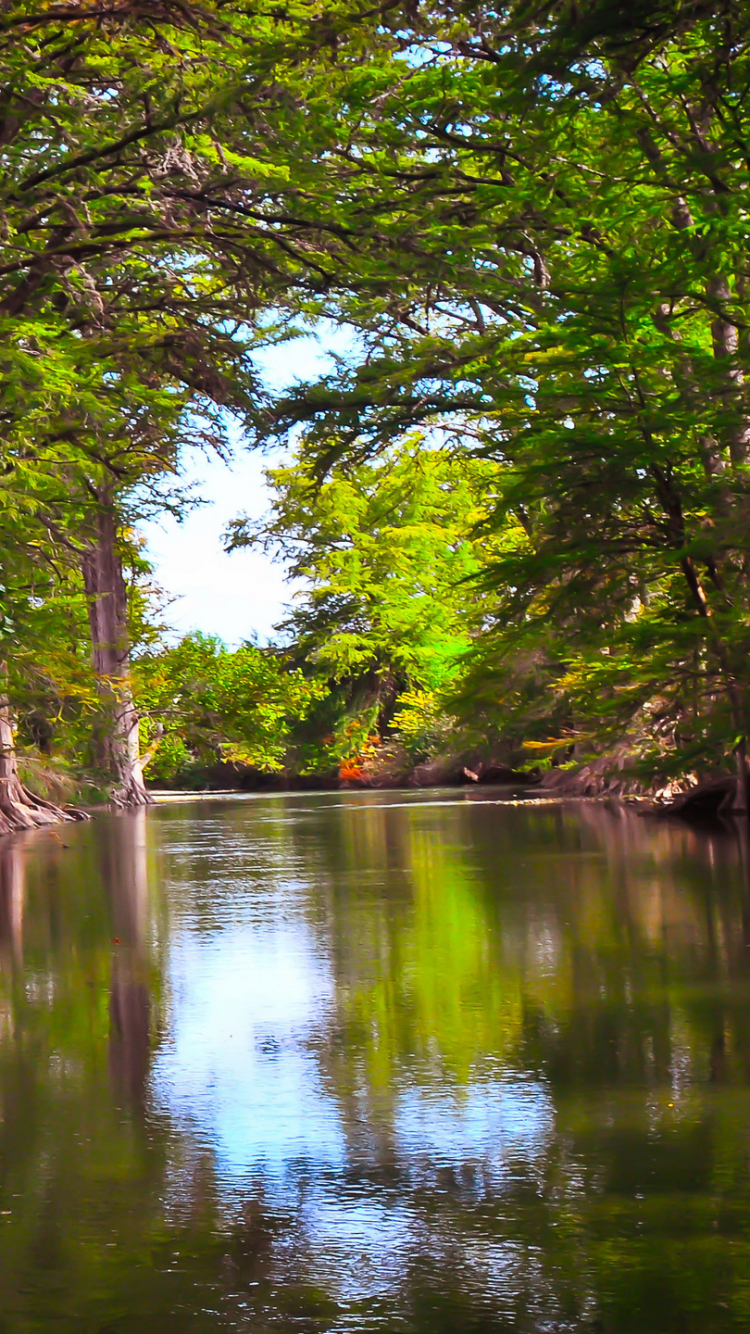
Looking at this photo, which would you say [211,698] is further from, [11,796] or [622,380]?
[622,380]

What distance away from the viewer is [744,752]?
59.6 ft

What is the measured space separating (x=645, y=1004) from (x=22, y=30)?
637 inches

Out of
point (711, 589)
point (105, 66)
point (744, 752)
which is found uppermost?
point (105, 66)

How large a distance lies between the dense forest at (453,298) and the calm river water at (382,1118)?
4.22 m

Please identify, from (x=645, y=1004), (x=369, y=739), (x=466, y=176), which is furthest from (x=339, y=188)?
(x=369, y=739)

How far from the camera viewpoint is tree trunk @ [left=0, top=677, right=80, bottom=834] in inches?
1077

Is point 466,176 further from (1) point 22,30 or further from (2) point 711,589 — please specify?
(2) point 711,589

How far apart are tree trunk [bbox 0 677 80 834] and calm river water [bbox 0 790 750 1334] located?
15667 millimetres

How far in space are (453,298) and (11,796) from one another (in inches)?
448

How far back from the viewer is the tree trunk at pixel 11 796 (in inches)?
1077

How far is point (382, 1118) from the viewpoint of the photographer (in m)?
5.18

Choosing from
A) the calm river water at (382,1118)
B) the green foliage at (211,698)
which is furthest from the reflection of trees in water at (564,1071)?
the green foliage at (211,698)

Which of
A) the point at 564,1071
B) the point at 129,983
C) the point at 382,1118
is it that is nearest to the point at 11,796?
the point at 129,983

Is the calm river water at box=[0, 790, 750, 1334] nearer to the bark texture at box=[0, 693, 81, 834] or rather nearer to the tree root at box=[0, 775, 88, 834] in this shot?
the bark texture at box=[0, 693, 81, 834]
